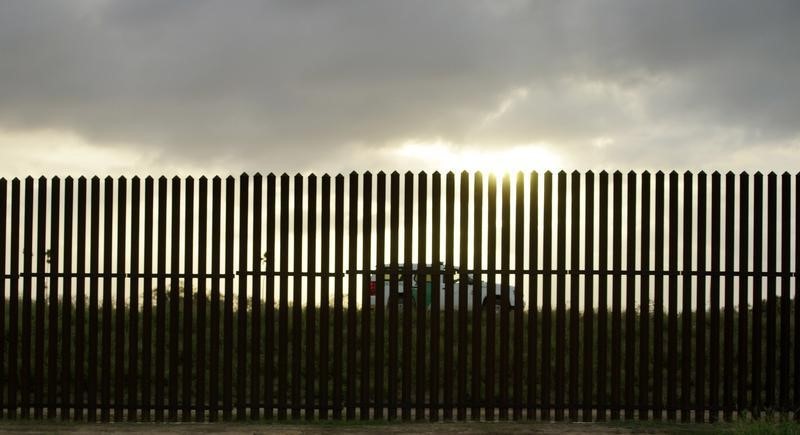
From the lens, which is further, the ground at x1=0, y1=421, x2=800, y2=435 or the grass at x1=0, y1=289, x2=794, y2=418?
the grass at x1=0, y1=289, x2=794, y2=418

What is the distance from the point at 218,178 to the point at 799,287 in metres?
7.37

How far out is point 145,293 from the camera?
1152 cm

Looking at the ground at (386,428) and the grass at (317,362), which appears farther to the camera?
the grass at (317,362)

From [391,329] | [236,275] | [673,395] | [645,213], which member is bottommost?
[673,395]

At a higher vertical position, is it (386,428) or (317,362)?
(386,428)

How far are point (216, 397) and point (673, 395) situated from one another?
18.8ft

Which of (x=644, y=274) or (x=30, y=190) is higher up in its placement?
(x=30, y=190)

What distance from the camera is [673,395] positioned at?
1127cm

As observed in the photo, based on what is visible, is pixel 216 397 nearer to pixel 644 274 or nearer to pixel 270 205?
pixel 270 205

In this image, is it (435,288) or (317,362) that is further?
(317,362)

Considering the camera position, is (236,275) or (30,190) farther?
(30,190)

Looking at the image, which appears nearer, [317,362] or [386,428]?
[386,428]

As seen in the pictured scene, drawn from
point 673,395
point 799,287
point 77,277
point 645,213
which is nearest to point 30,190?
point 77,277

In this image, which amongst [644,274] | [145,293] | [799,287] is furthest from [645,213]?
[145,293]
